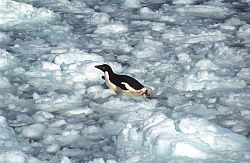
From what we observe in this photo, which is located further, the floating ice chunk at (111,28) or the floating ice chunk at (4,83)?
the floating ice chunk at (111,28)

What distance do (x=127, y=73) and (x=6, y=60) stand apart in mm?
1383

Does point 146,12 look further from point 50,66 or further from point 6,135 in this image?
point 6,135

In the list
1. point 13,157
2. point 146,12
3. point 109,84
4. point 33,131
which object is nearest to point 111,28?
point 146,12

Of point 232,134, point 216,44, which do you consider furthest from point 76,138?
point 216,44

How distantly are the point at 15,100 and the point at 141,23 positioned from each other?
9.46ft

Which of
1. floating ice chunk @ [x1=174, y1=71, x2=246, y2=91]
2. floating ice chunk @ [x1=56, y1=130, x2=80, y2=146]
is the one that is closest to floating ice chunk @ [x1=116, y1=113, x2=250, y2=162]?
floating ice chunk @ [x1=56, y1=130, x2=80, y2=146]

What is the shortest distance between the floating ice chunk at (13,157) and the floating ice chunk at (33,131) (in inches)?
17.0

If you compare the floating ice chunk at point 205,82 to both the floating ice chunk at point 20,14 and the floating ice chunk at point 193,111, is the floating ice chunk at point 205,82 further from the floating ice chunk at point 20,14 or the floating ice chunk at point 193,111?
the floating ice chunk at point 20,14

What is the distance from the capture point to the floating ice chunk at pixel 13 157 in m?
3.98

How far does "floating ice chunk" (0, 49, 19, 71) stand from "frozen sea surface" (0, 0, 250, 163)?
0.04 feet

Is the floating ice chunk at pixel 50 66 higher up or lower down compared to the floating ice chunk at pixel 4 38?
lower down

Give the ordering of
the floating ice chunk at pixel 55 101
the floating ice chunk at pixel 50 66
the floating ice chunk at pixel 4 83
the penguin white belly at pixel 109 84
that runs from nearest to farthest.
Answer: the floating ice chunk at pixel 55 101 → the penguin white belly at pixel 109 84 → the floating ice chunk at pixel 4 83 → the floating ice chunk at pixel 50 66

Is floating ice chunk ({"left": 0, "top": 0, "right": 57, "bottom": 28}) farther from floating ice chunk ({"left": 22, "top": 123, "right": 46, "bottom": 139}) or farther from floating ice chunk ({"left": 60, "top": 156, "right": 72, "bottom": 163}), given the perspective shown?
floating ice chunk ({"left": 60, "top": 156, "right": 72, "bottom": 163})

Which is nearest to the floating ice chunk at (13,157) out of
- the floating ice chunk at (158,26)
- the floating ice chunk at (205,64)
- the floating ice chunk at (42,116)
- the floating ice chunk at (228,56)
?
the floating ice chunk at (42,116)
